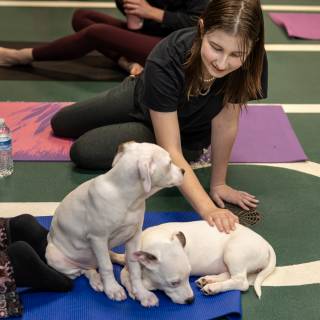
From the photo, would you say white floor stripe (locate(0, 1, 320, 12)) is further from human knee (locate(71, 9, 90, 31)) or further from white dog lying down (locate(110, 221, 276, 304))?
white dog lying down (locate(110, 221, 276, 304))

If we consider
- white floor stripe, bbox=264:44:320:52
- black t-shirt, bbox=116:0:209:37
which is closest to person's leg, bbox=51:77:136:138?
black t-shirt, bbox=116:0:209:37

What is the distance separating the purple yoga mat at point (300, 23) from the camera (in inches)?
179

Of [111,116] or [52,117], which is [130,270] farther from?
[52,117]

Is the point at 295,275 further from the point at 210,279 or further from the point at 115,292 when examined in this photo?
the point at 115,292

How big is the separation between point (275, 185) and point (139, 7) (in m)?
1.43

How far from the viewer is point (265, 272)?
2.08 metres

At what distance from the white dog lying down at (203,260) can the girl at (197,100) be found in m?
0.08

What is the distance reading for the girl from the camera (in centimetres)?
204

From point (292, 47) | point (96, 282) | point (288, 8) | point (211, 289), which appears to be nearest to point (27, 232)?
point (96, 282)

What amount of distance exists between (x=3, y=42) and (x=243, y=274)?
2.86 metres

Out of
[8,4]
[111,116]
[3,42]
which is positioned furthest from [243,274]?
[8,4]

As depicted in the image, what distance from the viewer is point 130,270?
6.28 ft

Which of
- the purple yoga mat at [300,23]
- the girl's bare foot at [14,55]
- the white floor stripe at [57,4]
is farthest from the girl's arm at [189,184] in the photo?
the white floor stripe at [57,4]

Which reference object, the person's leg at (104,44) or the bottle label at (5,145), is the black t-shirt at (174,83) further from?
the person's leg at (104,44)
